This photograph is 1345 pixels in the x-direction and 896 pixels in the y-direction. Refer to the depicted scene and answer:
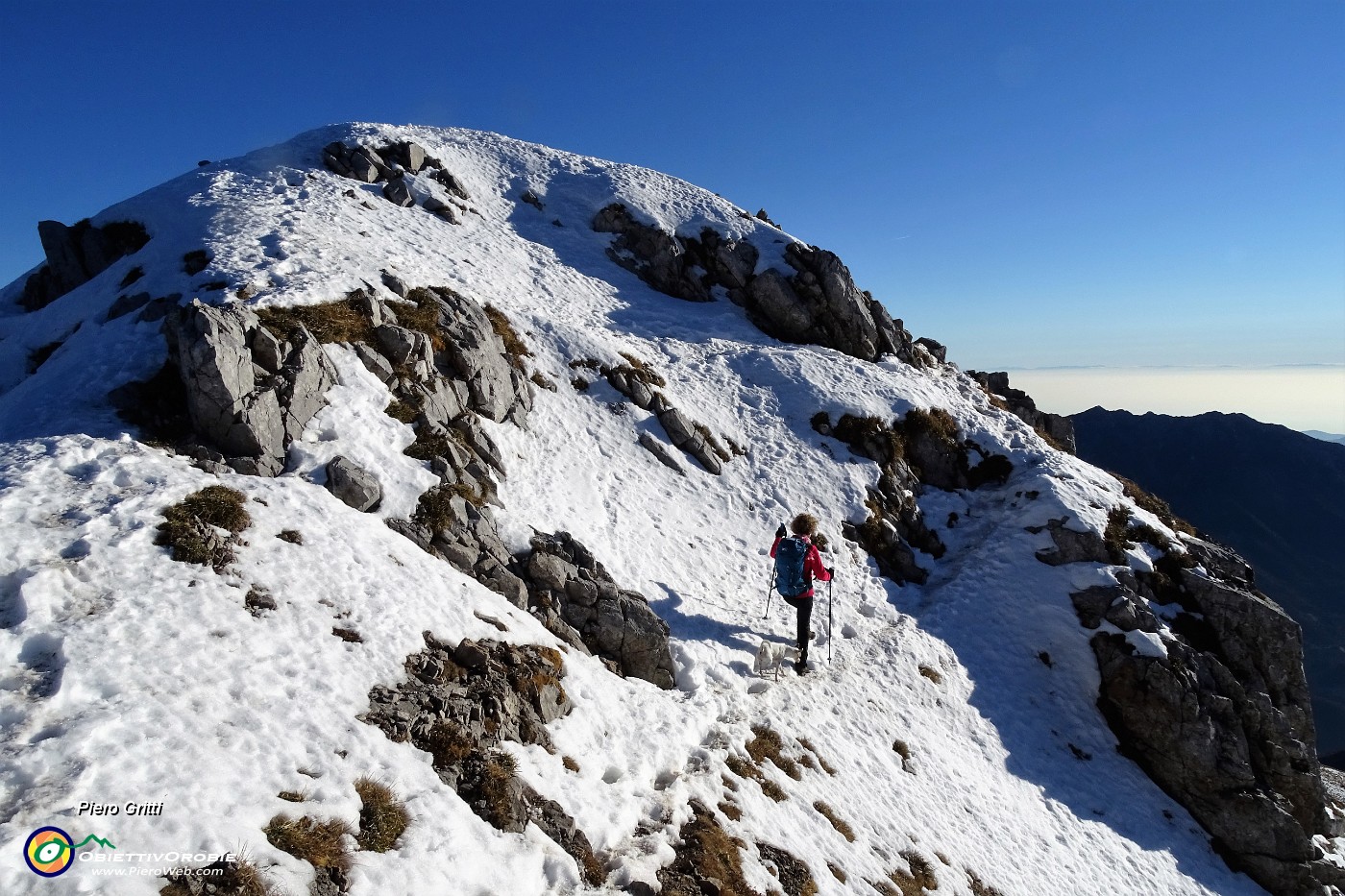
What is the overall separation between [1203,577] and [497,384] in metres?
29.1

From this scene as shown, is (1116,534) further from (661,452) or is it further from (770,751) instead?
(770,751)

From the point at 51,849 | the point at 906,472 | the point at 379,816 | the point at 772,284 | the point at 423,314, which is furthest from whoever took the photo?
the point at 772,284

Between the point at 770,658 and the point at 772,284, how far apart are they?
28.8m

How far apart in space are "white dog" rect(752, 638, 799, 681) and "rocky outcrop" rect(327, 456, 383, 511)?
1097 cm

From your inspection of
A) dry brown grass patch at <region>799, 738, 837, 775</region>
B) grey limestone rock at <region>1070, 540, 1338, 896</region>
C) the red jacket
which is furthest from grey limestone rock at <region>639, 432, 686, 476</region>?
grey limestone rock at <region>1070, 540, 1338, 896</region>

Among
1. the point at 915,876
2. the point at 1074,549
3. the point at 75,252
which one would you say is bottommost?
the point at 915,876

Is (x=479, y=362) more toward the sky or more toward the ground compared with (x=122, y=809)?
more toward the sky

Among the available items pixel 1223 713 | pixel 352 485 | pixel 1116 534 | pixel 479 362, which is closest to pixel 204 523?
pixel 352 485

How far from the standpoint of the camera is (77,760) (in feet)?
24.7

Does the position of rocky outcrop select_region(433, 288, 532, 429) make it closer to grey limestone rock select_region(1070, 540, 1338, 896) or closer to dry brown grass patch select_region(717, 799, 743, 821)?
dry brown grass patch select_region(717, 799, 743, 821)

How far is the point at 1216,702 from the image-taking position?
A: 73.6ft

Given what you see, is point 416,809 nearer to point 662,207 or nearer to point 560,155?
point 662,207

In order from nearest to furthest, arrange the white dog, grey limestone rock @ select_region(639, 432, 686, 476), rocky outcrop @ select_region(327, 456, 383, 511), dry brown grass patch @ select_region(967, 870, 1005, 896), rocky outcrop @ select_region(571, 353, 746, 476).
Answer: dry brown grass patch @ select_region(967, 870, 1005, 896), rocky outcrop @ select_region(327, 456, 383, 511), the white dog, grey limestone rock @ select_region(639, 432, 686, 476), rocky outcrop @ select_region(571, 353, 746, 476)

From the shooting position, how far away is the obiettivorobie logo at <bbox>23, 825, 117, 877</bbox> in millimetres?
6285
